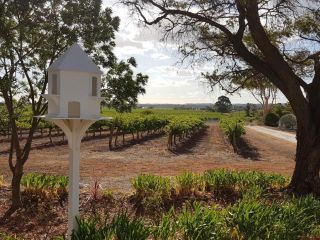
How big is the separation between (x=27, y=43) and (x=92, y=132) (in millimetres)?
30209

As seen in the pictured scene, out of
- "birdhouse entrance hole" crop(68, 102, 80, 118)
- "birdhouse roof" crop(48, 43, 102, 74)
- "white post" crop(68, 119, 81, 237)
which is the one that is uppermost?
"birdhouse roof" crop(48, 43, 102, 74)

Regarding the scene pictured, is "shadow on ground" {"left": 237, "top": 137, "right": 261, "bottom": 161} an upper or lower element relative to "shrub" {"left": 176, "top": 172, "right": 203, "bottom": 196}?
lower

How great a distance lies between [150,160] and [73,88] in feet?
55.1

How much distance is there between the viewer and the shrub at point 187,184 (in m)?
9.88

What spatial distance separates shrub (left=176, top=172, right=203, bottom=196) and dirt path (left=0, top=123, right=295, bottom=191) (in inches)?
113

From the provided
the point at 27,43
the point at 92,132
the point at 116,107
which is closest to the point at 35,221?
the point at 116,107

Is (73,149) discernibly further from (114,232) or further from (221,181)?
(221,181)

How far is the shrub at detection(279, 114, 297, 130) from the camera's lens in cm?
4825

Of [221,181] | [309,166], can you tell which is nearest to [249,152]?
[309,166]

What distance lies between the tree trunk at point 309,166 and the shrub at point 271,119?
1904 inches

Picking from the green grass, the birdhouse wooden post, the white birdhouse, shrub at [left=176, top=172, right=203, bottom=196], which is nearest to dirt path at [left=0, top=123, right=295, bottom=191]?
shrub at [left=176, top=172, right=203, bottom=196]

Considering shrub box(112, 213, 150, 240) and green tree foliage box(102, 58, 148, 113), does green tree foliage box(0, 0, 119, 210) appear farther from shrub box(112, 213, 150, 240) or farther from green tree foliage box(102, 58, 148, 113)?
shrub box(112, 213, 150, 240)

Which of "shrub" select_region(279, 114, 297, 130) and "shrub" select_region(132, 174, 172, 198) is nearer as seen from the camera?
"shrub" select_region(132, 174, 172, 198)

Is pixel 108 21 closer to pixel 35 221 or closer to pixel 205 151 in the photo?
pixel 35 221
